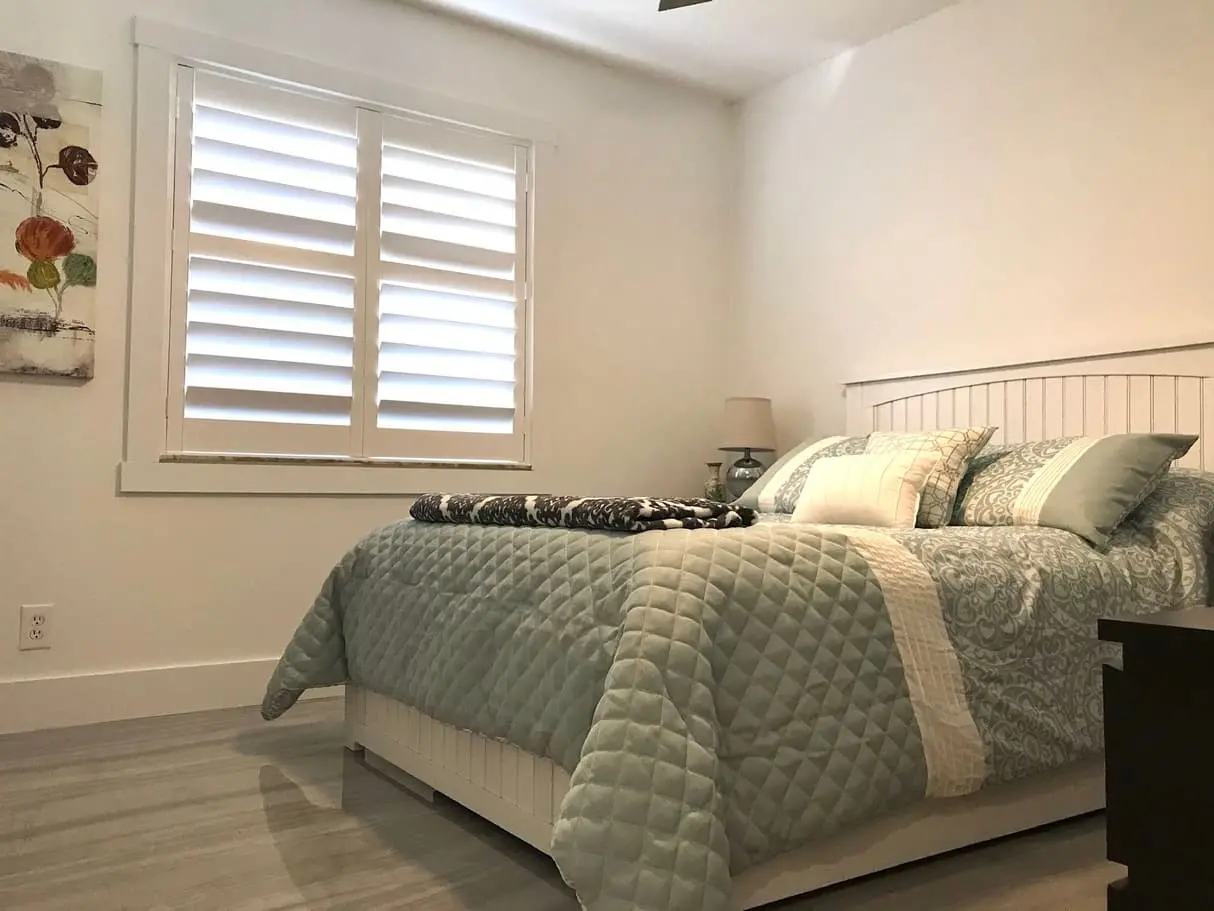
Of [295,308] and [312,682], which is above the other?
[295,308]

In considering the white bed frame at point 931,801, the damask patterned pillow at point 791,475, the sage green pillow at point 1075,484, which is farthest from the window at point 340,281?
the sage green pillow at point 1075,484

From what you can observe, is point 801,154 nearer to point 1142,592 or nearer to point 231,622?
point 1142,592

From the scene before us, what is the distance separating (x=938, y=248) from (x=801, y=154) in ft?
2.91

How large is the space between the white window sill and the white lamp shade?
0.85m

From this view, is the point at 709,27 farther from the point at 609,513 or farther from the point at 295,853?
the point at 295,853

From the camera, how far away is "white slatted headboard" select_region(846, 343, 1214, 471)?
2674mm

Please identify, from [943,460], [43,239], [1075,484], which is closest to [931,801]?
[1075,484]

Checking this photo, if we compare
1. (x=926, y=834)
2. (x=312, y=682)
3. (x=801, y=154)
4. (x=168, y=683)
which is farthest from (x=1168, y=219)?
(x=168, y=683)

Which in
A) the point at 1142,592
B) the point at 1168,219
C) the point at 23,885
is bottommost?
the point at 23,885

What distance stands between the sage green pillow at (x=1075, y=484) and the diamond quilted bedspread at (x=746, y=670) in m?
0.14

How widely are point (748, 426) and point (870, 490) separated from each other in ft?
4.35

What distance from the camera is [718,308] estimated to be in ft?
14.3

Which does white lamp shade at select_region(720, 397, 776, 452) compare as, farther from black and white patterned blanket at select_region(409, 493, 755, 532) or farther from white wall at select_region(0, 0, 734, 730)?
black and white patterned blanket at select_region(409, 493, 755, 532)

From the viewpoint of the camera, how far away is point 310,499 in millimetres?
3254
